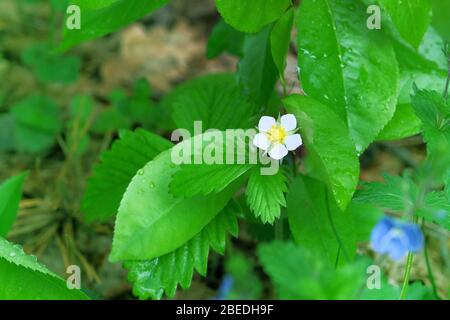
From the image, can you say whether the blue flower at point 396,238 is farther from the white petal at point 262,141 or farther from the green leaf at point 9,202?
the green leaf at point 9,202

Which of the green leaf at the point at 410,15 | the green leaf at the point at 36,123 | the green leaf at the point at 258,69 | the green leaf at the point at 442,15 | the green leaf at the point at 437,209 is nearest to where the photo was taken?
the green leaf at the point at 437,209

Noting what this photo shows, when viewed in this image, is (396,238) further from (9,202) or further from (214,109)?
(9,202)

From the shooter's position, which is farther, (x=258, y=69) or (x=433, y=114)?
(x=258, y=69)

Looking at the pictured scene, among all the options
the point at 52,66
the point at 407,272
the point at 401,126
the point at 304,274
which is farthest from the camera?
the point at 52,66

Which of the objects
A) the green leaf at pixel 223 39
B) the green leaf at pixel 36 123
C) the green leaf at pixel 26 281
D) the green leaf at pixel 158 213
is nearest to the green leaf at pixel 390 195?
the green leaf at pixel 158 213

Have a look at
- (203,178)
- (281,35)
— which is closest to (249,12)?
(281,35)
